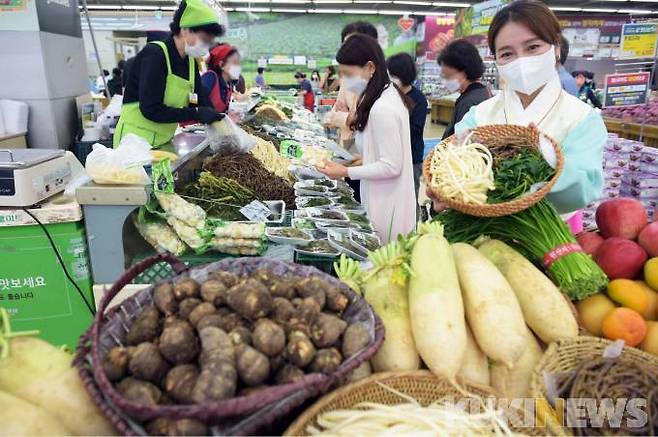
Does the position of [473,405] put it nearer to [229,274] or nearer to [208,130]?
[229,274]

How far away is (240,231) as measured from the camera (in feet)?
7.94

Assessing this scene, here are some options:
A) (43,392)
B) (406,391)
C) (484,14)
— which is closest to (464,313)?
(406,391)

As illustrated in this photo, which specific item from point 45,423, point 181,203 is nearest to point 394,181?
point 181,203

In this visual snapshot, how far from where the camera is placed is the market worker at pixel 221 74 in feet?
19.4

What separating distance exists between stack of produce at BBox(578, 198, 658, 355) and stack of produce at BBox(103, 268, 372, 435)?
33.1 inches

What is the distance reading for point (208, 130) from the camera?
383 cm

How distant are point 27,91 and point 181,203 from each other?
12.1ft

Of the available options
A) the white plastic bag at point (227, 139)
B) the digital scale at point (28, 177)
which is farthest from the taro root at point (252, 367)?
the white plastic bag at point (227, 139)

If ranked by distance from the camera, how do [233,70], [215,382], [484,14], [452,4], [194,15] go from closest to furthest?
1. [215,382]
2. [194,15]
3. [233,70]
4. [484,14]
5. [452,4]

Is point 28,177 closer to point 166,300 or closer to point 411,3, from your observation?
point 166,300

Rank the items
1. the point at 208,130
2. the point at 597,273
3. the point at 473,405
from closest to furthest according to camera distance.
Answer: the point at 473,405 → the point at 597,273 → the point at 208,130

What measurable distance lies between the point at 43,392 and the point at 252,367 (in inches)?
22.4

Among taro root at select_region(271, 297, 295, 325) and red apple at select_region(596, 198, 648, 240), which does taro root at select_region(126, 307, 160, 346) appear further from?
red apple at select_region(596, 198, 648, 240)

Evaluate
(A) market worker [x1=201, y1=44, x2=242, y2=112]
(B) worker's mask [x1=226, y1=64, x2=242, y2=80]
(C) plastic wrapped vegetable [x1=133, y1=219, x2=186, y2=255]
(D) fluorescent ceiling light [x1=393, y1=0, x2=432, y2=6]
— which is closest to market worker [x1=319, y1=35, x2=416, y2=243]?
(C) plastic wrapped vegetable [x1=133, y1=219, x2=186, y2=255]
